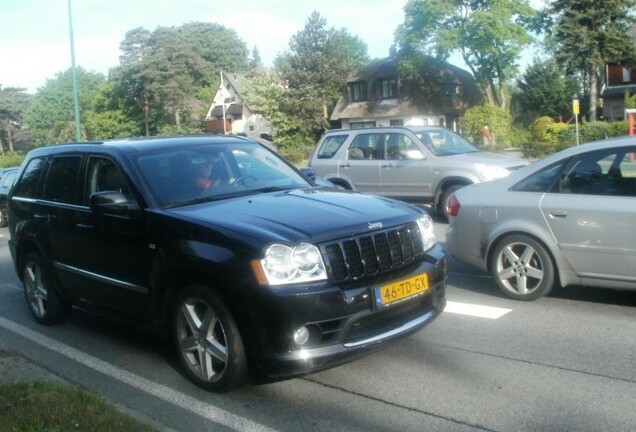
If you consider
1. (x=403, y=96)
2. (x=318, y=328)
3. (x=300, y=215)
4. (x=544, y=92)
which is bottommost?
(x=318, y=328)

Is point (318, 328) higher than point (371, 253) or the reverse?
the reverse

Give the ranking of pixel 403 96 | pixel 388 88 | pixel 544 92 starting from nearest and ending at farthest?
pixel 544 92 < pixel 403 96 < pixel 388 88

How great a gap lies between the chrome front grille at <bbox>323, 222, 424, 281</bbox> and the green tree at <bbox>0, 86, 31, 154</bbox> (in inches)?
4102

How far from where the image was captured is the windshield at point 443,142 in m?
14.3

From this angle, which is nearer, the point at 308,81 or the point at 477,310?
the point at 477,310

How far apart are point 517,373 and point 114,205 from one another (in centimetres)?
327

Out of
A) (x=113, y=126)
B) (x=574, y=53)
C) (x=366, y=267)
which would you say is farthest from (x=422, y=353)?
(x=113, y=126)

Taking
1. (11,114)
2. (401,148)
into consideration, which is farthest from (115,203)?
(11,114)

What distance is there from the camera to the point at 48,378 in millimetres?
5648

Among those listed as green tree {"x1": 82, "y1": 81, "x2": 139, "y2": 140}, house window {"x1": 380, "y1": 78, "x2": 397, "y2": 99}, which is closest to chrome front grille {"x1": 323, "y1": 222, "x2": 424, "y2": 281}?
house window {"x1": 380, "y1": 78, "x2": 397, "y2": 99}

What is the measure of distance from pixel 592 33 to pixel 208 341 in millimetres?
50234

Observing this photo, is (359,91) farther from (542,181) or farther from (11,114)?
(542,181)

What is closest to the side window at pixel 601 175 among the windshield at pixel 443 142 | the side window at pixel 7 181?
the windshield at pixel 443 142

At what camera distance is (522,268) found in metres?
7.42
